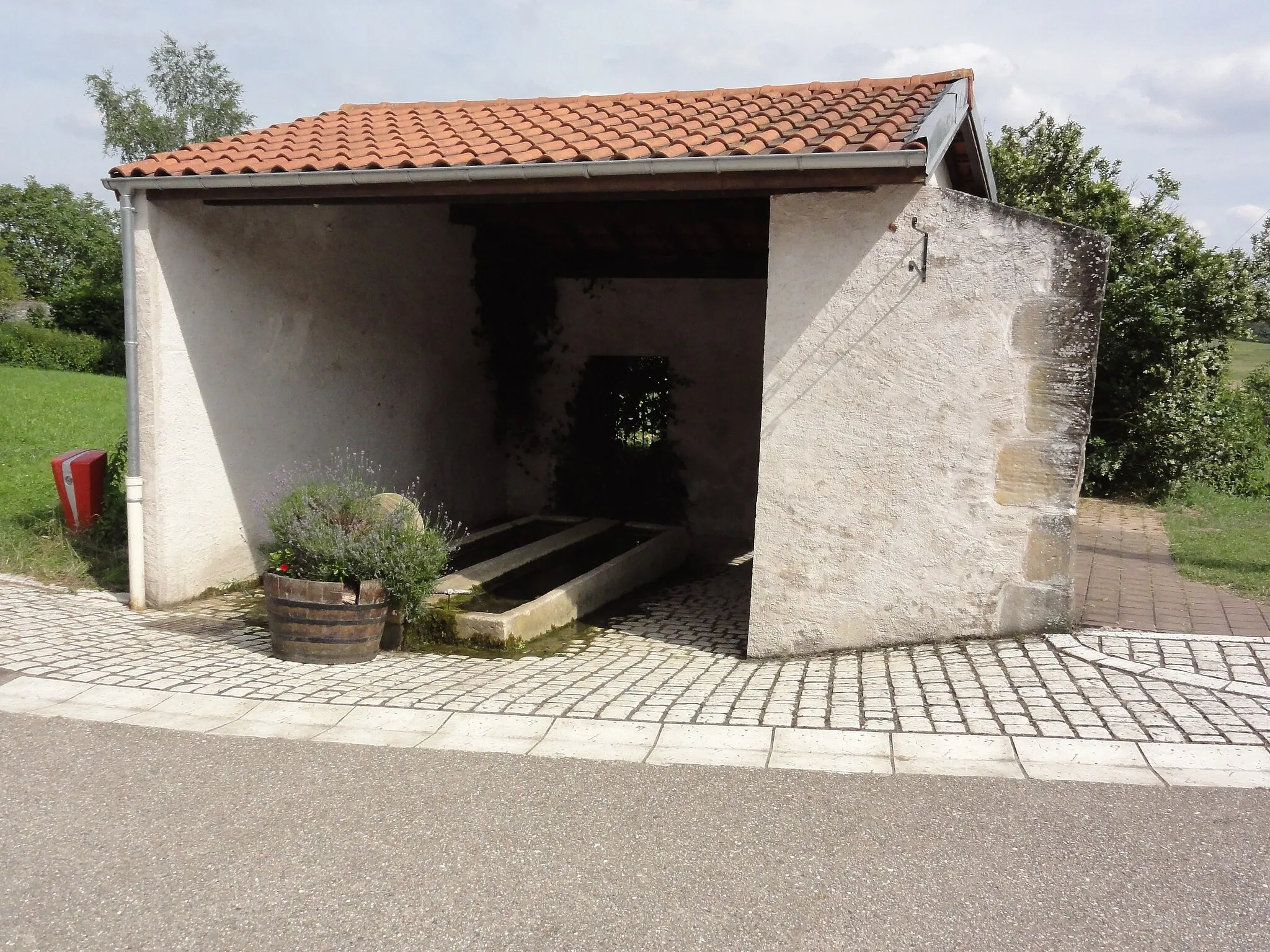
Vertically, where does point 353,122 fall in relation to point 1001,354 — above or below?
above

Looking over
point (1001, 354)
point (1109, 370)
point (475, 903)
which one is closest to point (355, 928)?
point (475, 903)

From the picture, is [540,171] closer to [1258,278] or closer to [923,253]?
[923,253]

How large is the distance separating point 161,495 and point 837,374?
188 inches

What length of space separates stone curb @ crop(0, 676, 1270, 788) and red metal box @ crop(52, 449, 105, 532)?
3.11 metres

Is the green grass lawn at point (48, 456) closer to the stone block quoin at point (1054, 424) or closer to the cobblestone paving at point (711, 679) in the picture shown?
the cobblestone paving at point (711, 679)

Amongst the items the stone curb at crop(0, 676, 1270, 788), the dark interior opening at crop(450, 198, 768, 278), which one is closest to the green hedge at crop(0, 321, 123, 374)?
the dark interior opening at crop(450, 198, 768, 278)

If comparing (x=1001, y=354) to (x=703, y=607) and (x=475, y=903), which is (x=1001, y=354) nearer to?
(x=703, y=607)

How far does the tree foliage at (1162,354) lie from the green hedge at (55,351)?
955 inches

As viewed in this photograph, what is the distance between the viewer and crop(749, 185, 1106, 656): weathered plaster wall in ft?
17.2

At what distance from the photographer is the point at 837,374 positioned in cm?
549

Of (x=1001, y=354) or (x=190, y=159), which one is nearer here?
(x=1001, y=354)

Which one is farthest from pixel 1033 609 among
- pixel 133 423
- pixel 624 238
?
pixel 624 238

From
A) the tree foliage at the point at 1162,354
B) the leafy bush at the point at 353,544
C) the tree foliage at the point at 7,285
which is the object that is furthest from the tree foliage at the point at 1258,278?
the tree foliage at the point at 7,285

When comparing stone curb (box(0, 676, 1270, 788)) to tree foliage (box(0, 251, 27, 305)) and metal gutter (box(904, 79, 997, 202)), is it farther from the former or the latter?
tree foliage (box(0, 251, 27, 305))
